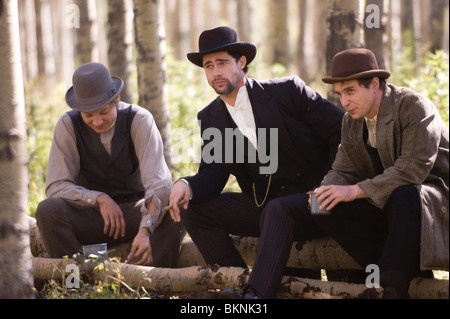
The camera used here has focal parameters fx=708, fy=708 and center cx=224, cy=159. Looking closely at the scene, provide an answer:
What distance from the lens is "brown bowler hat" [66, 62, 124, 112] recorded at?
208 inches

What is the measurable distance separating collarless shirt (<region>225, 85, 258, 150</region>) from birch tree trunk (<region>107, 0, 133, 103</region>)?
4099mm

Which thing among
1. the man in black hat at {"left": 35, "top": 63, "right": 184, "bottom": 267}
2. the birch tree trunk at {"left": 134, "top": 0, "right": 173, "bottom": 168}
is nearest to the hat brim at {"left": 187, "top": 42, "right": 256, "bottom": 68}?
the man in black hat at {"left": 35, "top": 63, "right": 184, "bottom": 267}

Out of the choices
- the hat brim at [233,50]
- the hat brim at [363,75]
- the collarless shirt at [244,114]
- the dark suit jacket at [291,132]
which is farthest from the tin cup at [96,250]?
the hat brim at [363,75]

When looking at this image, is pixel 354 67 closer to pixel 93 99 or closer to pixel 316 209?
pixel 316 209

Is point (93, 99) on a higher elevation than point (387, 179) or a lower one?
higher

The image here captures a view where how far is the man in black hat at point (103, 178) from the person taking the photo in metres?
5.30

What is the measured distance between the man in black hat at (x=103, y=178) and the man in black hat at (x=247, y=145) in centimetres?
36

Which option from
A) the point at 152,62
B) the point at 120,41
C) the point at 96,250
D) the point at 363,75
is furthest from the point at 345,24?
the point at 120,41

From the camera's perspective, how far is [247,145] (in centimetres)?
516

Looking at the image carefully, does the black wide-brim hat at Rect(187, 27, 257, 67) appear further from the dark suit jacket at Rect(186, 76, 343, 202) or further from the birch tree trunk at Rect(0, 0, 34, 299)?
the birch tree trunk at Rect(0, 0, 34, 299)

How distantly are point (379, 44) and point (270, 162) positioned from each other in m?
3.48

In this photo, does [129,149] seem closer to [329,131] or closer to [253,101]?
[253,101]

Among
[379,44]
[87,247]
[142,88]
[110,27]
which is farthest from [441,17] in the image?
[87,247]

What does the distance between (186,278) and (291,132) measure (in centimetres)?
128
